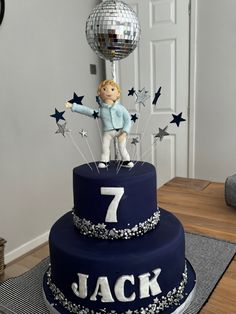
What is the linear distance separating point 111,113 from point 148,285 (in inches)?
18.1

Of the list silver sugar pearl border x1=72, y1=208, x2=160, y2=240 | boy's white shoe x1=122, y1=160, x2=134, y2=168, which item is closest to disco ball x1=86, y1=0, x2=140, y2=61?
boy's white shoe x1=122, y1=160, x2=134, y2=168

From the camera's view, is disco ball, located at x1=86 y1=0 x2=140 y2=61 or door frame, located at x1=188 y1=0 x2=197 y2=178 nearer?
disco ball, located at x1=86 y1=0 x2=140 y2=61

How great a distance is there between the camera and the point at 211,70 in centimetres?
251

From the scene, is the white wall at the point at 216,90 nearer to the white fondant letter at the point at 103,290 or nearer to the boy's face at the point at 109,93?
the boy's face at the point at 109,93

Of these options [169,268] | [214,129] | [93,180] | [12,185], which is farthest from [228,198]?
[12,185]

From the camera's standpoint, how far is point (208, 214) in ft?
4.43

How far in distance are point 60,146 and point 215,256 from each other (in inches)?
69.7

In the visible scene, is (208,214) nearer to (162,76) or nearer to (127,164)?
(127,164)

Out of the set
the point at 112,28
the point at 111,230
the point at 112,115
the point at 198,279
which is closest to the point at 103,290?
the point at 111,230

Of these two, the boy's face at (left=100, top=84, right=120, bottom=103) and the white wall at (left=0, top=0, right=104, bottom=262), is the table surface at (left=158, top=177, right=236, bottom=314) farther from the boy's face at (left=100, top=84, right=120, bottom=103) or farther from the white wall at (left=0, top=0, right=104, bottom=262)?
the white wall at (left=0, top=0, right=104, bottom=262)

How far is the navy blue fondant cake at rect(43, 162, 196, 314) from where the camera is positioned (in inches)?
29.0

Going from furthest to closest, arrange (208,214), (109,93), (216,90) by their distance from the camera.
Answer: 1. (216,90)
2. (208,214)
3. (109,93)

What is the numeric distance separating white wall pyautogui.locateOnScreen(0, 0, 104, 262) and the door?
1.64ft

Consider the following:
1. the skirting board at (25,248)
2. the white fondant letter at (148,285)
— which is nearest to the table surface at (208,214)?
the white fondant letter at (148,285)
